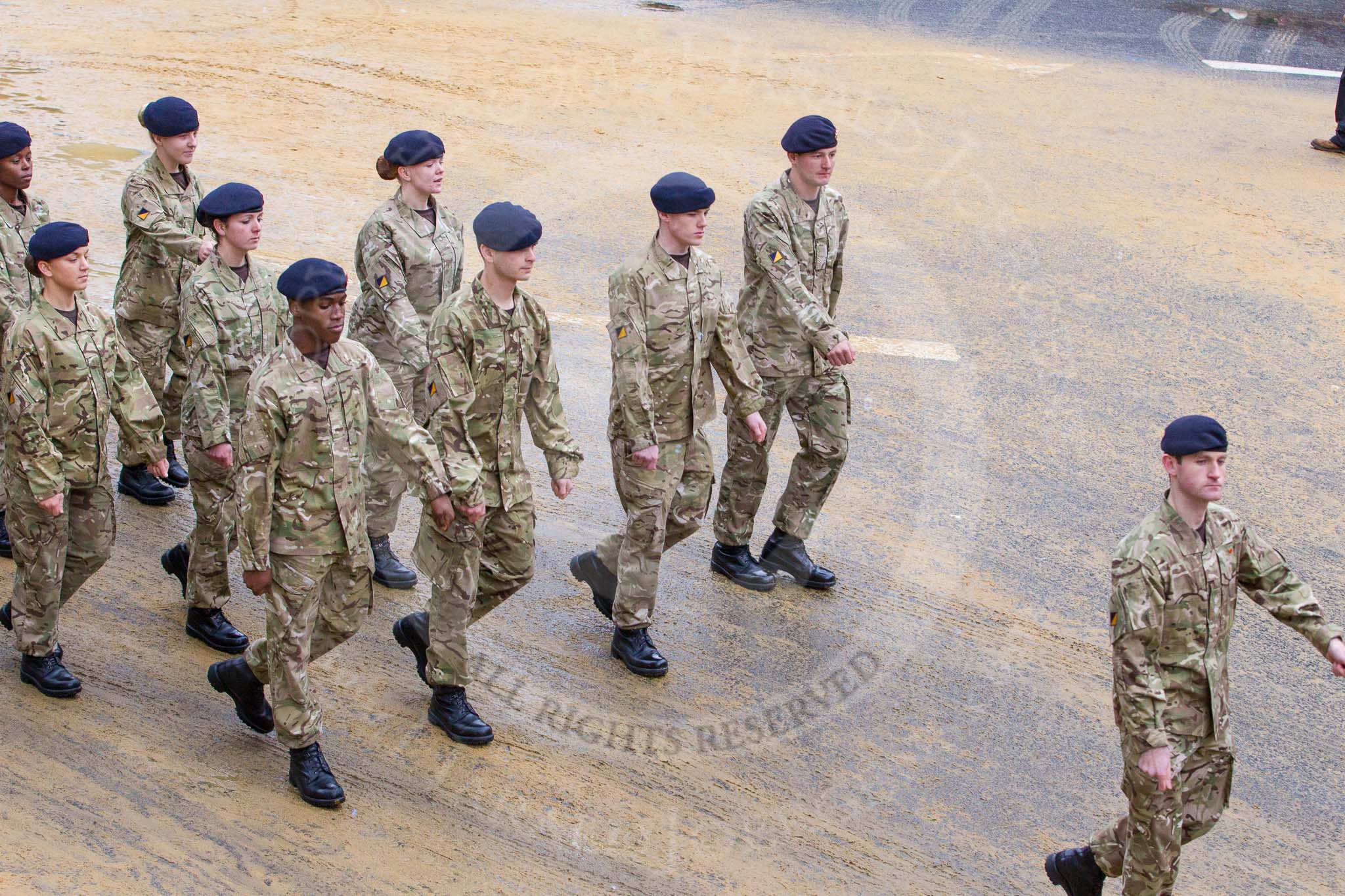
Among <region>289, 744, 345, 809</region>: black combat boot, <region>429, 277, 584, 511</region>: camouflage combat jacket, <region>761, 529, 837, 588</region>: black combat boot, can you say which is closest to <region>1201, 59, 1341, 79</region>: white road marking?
<region>761, 529, 837, 588</region>: black combat boot

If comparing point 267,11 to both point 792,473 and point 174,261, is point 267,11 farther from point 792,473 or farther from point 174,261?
point 792,473

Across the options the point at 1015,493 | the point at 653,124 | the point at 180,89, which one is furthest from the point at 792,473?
the point at 180,89

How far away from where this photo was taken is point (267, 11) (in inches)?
661

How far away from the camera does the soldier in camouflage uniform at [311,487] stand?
4.94 metres

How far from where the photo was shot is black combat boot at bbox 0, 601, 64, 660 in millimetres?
5754

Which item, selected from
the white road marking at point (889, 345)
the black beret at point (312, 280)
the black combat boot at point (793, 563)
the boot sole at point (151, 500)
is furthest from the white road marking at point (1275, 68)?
the black beret at point (312, 280)

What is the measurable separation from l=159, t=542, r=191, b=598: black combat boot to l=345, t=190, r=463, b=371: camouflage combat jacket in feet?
4.38

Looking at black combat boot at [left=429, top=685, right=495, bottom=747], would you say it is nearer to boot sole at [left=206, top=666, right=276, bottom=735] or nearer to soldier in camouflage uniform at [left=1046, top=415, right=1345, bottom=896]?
boot sole at [left=206, top=666, right=276, bottom=735]

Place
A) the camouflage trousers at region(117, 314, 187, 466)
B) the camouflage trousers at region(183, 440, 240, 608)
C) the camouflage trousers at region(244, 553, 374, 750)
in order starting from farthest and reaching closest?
the camouflage trousers at region(117, 314, 187, 466) < the camouflage trousers at region(183, 440, 240, 608) < the camouflage trousers at region(244, 553, 374, 750)

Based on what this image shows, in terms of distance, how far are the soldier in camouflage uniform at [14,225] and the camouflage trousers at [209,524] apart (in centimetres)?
119

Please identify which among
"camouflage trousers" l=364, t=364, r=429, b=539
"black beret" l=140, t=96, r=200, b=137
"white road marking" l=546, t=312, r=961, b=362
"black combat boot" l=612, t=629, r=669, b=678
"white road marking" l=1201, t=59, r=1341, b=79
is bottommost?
"black combat boot" l=612, t=629, r=669, b=678

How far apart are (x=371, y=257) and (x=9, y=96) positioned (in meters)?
8.62

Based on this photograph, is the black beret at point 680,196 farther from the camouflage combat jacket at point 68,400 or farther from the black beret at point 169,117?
the black beret at point 169,117

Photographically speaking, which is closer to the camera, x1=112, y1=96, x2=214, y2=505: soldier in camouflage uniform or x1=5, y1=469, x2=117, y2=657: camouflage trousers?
x1=5, y1=469, x2=117, y2=657: camouflage trousers
